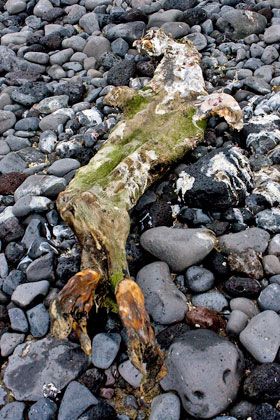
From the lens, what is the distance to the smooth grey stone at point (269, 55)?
21.0ft

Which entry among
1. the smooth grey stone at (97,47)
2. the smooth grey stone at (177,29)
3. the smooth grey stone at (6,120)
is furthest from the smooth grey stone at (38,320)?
the smooth grey stone at (177,29)

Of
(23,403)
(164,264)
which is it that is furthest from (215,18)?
(23,403)

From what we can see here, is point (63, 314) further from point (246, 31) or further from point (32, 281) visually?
point (246, 31)

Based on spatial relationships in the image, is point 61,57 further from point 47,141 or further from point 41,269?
point 41,269

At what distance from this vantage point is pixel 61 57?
709 cm

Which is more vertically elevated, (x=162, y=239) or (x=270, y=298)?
(x=162, y=239)

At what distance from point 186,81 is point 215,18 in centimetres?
229

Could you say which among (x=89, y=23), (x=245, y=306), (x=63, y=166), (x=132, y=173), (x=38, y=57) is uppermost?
(x=89, y=23)

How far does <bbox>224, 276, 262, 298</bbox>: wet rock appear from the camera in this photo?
12.1 ft

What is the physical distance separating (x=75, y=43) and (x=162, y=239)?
14.9 feet

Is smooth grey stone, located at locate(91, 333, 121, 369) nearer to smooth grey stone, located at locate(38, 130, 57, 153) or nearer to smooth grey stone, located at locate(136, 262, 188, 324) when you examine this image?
smooth grey stone, located at locate(136, 262, 188, 324)

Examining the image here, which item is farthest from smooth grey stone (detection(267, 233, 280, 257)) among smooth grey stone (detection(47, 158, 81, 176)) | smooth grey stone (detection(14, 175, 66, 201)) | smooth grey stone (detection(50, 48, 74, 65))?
smooth grey stone (detection(50, 48, 74, 65))

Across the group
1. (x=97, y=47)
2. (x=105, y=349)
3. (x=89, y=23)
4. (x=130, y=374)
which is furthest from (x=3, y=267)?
(x=89, y=23)

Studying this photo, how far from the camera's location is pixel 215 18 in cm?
727
